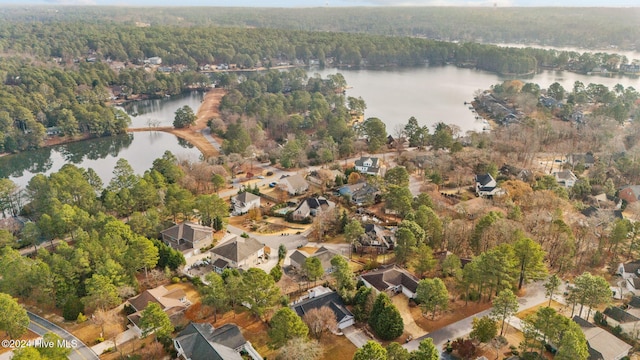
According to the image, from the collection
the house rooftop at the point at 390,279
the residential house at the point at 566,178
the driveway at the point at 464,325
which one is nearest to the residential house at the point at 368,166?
the residential house at the point at 566,178

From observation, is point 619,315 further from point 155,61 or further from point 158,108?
point 155,61

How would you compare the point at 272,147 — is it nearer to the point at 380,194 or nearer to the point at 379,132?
the point at 379,132

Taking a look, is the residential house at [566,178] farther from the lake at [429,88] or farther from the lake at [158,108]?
the lake at [158,108]

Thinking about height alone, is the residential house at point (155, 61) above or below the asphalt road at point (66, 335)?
above

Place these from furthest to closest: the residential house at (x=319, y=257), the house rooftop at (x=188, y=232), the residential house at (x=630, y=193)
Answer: the residential house at (x=630, y=193)
the house rooftop at (x=188, y=232)
the residential house at (x=319, y=257)

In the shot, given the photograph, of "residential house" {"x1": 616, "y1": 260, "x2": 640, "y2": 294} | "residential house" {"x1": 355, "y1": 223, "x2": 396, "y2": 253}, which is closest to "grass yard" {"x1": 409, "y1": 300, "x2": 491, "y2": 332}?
"residential house" {"x1": 355, "y1": 223, "x2": 396, "y2": 253}

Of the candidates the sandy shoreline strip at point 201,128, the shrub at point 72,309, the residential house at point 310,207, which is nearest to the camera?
the shrub at point 72,309
